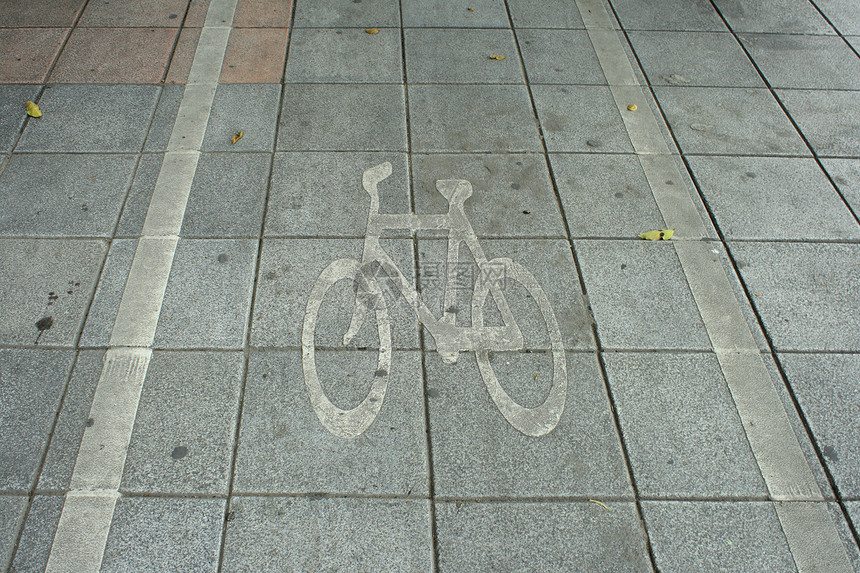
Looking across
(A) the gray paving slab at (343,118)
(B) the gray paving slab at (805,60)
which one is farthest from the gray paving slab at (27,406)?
(B) the gray paving slab at (805,60)

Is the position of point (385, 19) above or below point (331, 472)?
above

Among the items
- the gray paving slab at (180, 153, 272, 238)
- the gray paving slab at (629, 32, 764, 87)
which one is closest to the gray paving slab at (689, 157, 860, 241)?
the gray paving slab at (629, 32, 764, 87)

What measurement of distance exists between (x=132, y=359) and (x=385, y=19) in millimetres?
4023

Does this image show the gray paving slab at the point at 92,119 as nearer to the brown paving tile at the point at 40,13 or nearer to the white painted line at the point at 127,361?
the white painted line at the point at 127,361

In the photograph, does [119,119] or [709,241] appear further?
[119,119]

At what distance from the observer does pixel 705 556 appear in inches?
103

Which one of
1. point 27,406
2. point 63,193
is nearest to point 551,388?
point 27,406

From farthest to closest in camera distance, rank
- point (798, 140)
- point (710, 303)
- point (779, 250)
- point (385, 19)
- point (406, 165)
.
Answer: point (385, 19) < point (798, 140) < point (406, 165) < point (779, 250) < point (710, 303)

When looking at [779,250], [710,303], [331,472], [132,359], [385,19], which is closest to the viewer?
[331,472]

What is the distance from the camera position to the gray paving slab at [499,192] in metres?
3.92

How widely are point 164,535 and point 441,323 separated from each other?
5.46 ft

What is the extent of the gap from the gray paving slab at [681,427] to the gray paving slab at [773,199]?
124 cm

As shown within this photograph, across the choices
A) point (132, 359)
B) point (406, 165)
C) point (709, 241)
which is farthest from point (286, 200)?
point (709, 241)

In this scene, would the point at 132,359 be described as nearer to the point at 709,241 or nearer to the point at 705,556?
the point at 705,556
